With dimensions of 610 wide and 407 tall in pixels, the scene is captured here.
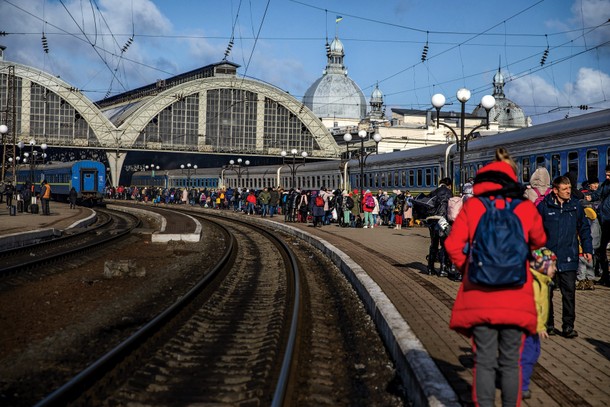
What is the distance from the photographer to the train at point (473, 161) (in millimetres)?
20594

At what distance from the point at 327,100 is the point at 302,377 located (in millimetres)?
153321

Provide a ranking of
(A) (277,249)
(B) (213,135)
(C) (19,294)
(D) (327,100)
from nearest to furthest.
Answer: (C) (19,294), (A) (277,249), (B) (213,135), (D) (327,100)

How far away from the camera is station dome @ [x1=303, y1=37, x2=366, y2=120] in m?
157

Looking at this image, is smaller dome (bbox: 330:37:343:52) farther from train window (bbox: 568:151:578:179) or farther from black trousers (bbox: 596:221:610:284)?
black trousers (bbox: 596:221:610:284)

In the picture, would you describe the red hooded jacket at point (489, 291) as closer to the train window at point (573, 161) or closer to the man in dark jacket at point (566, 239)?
the man in dark jacket at point (566, 239)

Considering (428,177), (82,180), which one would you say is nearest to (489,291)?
(428,177)

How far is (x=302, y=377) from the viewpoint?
698 cm

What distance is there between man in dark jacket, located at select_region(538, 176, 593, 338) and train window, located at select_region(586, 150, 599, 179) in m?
12.8

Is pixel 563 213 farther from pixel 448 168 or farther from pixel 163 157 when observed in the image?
pixel 163 157

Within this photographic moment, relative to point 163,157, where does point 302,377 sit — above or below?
below

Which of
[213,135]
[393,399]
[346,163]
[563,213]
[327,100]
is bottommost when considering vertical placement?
[393,399]

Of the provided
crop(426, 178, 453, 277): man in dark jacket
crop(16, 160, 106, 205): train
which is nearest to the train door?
crop(16, 160, 106, 205): train

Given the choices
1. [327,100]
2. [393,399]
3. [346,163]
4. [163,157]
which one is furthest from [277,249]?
[327,100]

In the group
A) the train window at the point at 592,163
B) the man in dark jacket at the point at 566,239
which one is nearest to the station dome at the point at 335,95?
the train window at the point at 592,163
